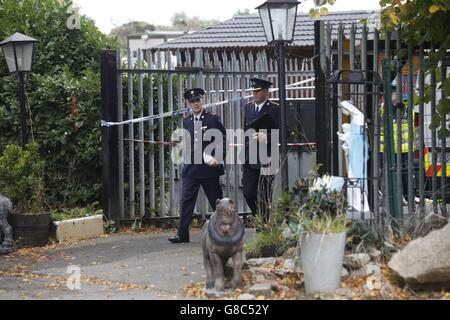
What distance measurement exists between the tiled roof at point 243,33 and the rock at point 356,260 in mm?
13609

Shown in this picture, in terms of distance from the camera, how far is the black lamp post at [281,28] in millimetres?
9445

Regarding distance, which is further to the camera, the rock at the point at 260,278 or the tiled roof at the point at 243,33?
the tiled roof at the point at 243,33

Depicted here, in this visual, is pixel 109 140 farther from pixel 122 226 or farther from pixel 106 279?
pixel 106 279

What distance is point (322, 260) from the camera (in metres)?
7.36

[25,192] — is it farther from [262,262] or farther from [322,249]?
[322,249]

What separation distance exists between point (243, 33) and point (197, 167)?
13643 millimetres

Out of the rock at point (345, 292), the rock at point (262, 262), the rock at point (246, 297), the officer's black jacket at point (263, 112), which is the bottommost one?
the rock at point (246, 297)

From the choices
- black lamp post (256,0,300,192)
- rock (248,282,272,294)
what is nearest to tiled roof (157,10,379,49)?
black lamp post (256,0,300,192)

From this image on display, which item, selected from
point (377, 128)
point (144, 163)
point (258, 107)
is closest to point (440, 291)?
point (377, 128)

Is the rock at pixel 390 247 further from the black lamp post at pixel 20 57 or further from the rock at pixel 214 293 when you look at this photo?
the black lamp post at pixel 20 57

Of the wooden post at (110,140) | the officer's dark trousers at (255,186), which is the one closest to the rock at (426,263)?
the officer's dark trousers at (255,186)

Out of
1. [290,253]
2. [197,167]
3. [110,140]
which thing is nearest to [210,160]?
[197,167]

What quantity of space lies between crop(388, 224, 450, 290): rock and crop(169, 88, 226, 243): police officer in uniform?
3.70m
